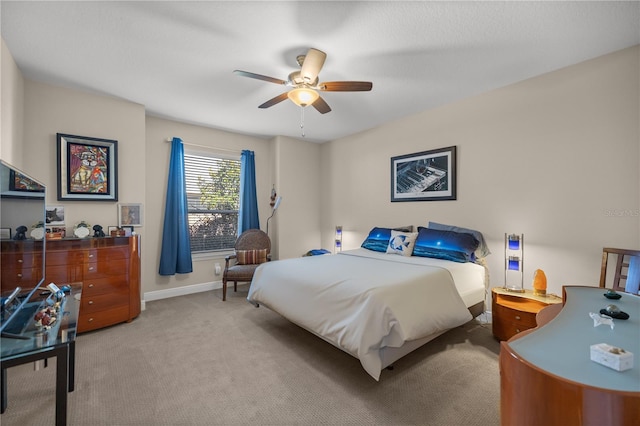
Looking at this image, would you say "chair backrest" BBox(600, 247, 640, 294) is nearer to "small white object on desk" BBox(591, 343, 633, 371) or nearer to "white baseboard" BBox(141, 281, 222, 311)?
"small white object on desk" BBox(591, 343, 633, 371)

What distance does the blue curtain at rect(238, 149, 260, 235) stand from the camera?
4.84 m

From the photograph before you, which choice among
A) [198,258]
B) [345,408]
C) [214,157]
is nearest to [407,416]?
[345,408]

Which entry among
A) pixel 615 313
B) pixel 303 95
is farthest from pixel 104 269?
pixel 615 313

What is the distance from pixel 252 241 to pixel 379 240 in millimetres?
2031

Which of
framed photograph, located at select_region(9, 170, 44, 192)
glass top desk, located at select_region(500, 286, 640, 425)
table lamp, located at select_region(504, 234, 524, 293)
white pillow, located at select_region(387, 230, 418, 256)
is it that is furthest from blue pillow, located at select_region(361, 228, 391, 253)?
framed photograph, located at select_region(9, 170, 44, 192)

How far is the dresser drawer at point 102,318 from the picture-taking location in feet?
9.30

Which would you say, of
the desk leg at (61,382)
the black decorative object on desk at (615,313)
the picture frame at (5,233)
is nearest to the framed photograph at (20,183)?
the picture frame at (5,233)

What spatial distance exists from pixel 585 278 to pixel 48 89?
5759 millimetres

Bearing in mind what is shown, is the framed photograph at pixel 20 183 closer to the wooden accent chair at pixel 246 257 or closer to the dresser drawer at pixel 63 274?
the dresser drawer at pixel 63 274

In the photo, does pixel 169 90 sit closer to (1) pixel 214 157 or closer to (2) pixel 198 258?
(1) pixel 214 157

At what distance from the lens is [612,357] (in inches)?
32.0

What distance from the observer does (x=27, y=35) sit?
218cm

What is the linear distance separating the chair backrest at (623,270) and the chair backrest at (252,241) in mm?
3971

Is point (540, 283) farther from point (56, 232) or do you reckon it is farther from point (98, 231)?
point (56, 232)
